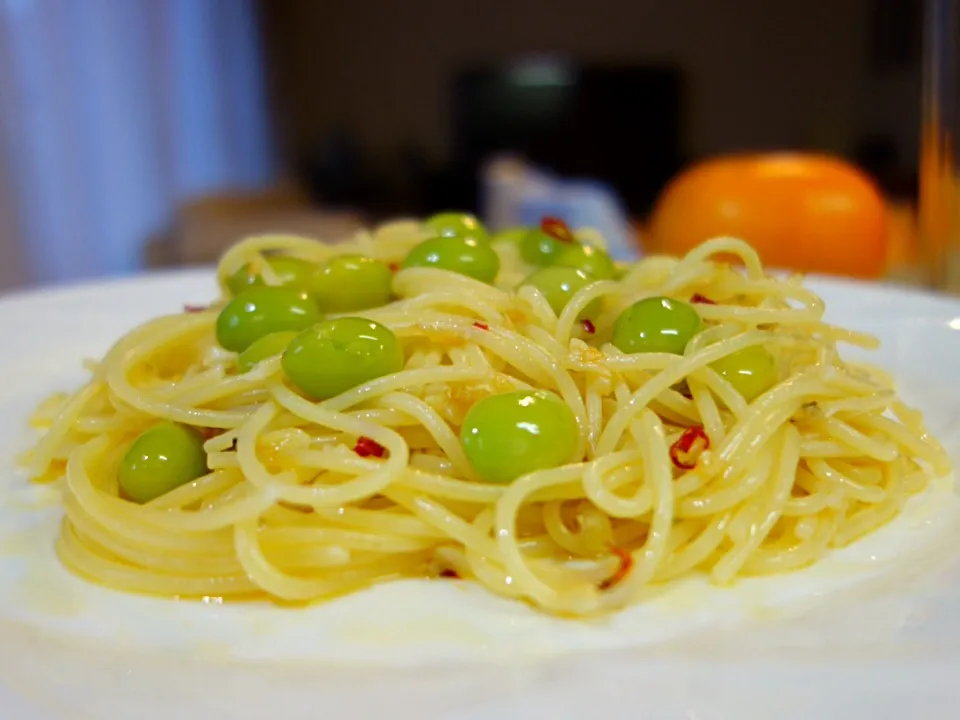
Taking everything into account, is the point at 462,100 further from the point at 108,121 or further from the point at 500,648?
the point at 500,648

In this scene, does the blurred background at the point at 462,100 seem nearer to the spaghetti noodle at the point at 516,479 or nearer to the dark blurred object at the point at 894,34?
the dark blurred object at the point at 894,34

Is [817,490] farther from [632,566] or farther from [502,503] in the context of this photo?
[502,503]

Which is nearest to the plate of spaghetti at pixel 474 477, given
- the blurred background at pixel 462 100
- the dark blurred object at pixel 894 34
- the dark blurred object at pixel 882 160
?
the blurred background at pixel 462 100

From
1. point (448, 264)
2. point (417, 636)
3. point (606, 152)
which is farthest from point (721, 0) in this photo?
point (417, 636)

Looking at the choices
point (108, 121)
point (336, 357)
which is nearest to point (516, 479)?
point (336, 357)

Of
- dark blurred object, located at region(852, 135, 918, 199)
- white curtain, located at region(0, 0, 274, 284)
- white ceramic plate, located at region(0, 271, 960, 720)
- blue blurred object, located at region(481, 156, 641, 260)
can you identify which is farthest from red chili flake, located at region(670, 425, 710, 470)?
dark blurred object, located at region(852, 135, 918, 199)

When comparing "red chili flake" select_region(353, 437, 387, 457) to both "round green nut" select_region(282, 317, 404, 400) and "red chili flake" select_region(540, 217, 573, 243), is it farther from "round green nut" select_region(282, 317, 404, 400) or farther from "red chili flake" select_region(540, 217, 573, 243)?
"red chili flake" select_region(540, 217, 573, 243)
